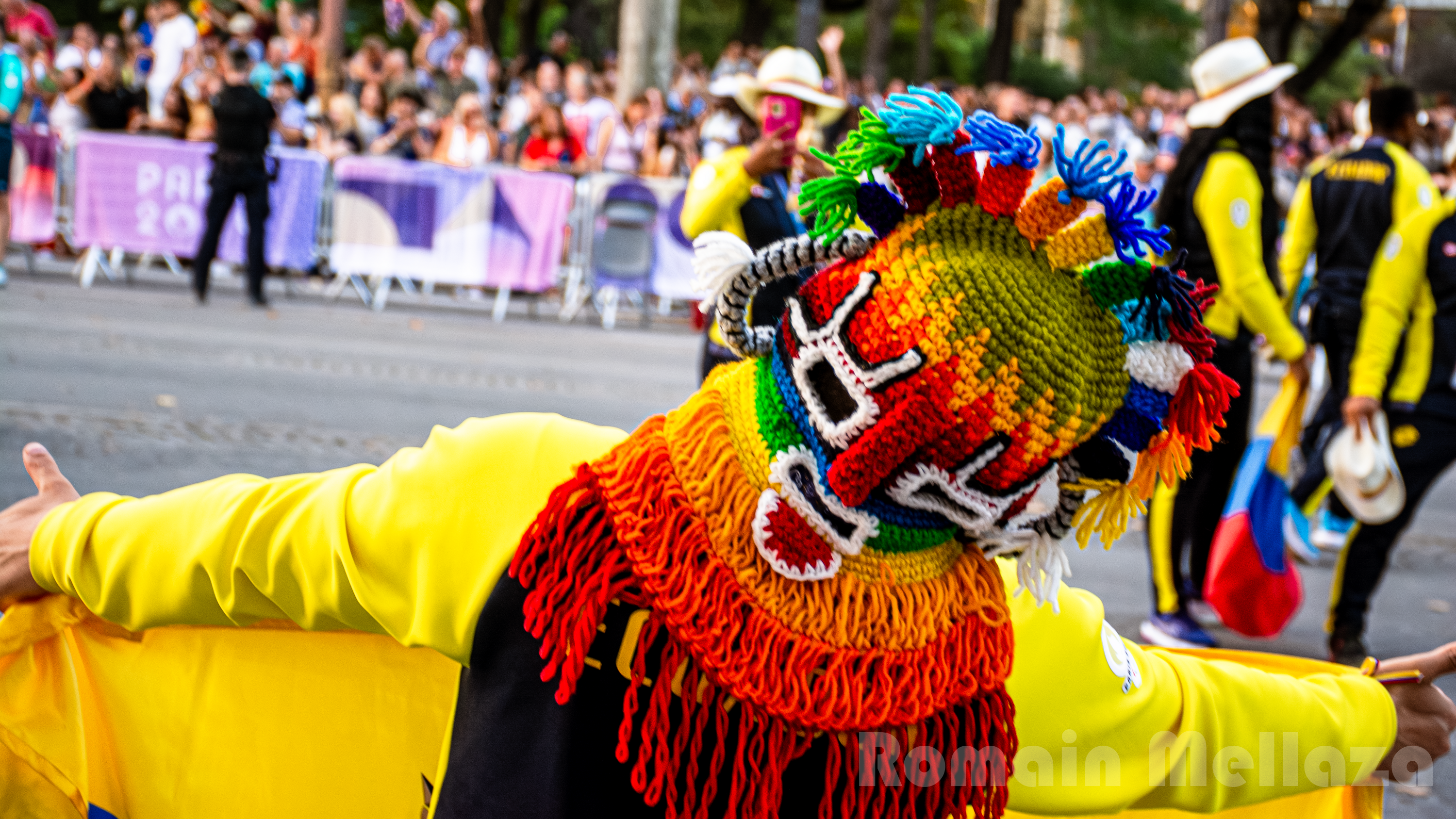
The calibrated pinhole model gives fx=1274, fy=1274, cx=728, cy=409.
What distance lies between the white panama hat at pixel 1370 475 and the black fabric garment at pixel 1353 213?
2.11 feet

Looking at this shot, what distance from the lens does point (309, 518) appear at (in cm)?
152

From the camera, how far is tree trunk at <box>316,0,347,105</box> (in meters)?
17.4

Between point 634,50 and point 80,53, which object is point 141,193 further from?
point 634,50

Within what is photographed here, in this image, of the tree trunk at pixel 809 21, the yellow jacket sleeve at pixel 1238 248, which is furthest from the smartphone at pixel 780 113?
the tree trunk at pixel 809 21

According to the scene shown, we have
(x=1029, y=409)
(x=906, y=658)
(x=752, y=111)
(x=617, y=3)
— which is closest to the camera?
(x=1029, y=409)

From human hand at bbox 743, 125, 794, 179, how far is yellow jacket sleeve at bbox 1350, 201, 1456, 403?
7.48 ft

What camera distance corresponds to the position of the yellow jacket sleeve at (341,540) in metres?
1.45

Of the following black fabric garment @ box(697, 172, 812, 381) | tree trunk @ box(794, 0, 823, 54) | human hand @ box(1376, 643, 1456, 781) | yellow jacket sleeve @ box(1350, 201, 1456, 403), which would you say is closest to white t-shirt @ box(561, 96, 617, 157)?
tree trunk @ box(794, 0, 823, 54)

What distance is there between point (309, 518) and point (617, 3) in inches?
1424

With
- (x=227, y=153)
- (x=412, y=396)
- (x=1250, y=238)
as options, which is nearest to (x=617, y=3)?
(x=227, y=153)

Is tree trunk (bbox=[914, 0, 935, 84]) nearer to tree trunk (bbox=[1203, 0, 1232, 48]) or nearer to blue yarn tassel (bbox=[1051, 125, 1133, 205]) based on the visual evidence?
tree trunk (bbox=[1203, 0, 1232, 48])

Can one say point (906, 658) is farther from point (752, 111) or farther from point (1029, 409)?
point (752, 111)

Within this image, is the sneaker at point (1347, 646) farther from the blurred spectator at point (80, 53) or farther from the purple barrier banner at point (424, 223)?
the blurred spectator at point (80, 53)

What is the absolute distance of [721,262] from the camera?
4.84 feet
